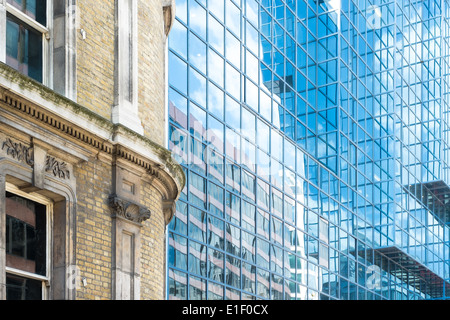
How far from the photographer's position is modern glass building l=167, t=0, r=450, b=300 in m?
29.2

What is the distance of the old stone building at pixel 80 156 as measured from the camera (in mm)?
10258

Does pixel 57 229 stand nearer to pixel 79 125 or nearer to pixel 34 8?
pixel 79 125

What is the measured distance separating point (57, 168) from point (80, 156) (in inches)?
16.5

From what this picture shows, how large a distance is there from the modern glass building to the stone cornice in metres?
13.8

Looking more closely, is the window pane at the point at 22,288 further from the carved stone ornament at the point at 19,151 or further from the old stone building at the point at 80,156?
the carved stone ornament at the point at 19,151

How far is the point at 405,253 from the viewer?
162ft

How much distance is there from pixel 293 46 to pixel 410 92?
657 inches

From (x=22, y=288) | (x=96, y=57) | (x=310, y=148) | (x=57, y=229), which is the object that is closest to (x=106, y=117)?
(x=96, y=57)

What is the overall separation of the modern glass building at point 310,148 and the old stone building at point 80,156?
45.1ft

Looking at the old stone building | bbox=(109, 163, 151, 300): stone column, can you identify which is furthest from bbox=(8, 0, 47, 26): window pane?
bbox=(109, 163, 151, 300): stone column

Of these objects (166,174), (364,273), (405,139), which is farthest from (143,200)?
(405,139)

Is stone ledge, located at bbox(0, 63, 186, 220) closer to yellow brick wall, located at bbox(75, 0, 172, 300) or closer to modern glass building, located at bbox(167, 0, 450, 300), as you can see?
yellow brick wall, located at bbox(75, 0, 172, 300)
